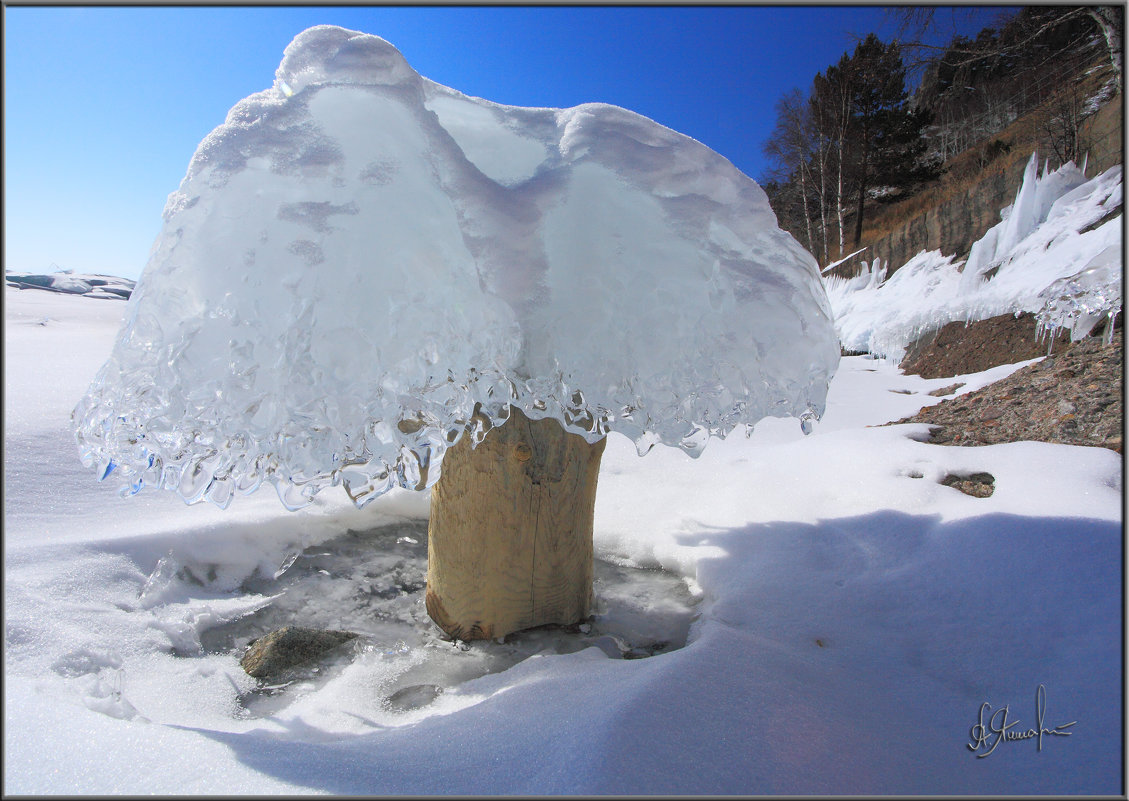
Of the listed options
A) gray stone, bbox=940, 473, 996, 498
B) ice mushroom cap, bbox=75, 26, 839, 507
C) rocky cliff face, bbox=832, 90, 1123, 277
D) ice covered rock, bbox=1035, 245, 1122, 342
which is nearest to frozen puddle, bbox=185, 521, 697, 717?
ice mushroom cap, bbox=75, 26, 839, 507

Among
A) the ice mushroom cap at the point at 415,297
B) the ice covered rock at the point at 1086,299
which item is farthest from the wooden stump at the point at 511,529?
the ice covered rock at the point at 1086,299

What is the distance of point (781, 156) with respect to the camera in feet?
47.4

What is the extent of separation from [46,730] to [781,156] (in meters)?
16.5

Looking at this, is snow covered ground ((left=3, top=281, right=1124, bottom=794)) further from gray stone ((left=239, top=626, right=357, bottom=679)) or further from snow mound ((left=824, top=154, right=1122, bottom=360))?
snow mound ((left=824, top=154, right=1122, bottom=360))

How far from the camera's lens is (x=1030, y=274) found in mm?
4531

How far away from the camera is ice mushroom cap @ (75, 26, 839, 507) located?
35.1 inches

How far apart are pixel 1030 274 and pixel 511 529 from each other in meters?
5.21

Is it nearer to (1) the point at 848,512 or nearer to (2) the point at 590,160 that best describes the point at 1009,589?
(1) the point at 848,512

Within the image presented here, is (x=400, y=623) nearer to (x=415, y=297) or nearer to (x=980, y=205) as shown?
(x=415, y=297)

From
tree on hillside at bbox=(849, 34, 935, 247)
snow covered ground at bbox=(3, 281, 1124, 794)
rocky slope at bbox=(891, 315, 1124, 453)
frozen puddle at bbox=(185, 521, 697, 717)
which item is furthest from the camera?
tree on hillside at bbox=(849, 34, 935, 247)

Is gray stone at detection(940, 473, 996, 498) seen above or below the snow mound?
below
